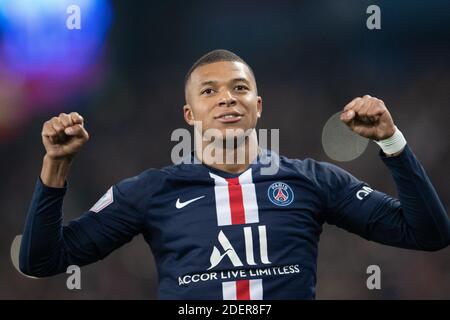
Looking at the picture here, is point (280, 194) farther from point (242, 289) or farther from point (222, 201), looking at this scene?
point (242, 289)

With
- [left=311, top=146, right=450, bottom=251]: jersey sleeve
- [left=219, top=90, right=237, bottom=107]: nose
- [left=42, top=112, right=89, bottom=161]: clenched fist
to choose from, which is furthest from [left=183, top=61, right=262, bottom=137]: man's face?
[left=42, top=112, right=89, bottom=161]: clenched fist

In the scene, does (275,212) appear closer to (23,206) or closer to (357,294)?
(357,294)

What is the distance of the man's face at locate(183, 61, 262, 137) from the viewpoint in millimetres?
2598

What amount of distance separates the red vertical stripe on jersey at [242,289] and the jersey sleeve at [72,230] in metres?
0.43

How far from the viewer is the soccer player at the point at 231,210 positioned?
236 centimetres

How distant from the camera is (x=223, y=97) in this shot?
261 cm

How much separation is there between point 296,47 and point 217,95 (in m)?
2.77

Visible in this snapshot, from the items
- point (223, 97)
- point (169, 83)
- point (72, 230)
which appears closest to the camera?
point (72, 230)

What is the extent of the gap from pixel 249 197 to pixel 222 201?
0.34 feet

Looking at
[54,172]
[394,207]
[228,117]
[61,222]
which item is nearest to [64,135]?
[54,172]
